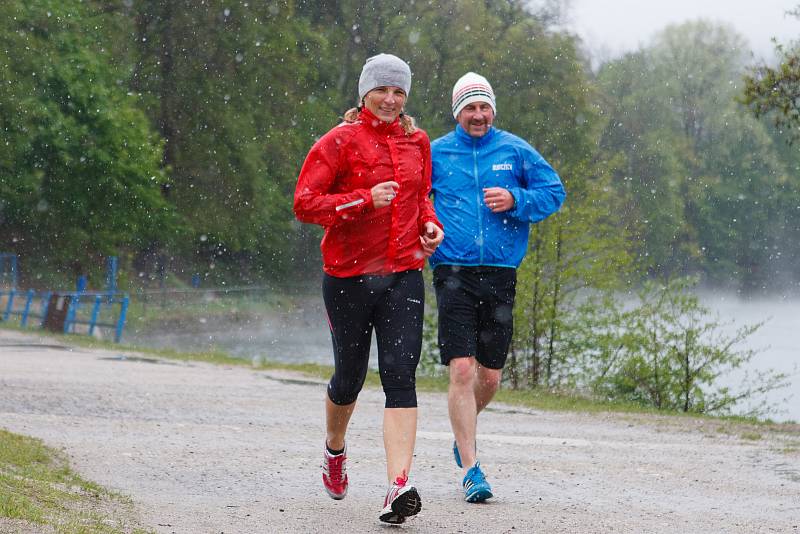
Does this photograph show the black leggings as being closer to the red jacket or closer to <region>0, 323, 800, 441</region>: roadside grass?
the red jacket

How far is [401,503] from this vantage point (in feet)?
15.2

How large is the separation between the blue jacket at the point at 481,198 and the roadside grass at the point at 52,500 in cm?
199

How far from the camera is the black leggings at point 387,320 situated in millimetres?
4938

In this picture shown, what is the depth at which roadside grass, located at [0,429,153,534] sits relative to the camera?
4.21 meters

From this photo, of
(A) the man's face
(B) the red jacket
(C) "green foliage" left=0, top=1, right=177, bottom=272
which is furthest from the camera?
(C) "green foliage" left=0, top=1, right=177, bottom=272

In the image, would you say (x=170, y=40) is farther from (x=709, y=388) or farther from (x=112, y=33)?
(x=709, y=388)

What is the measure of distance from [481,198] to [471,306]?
54 centimetres

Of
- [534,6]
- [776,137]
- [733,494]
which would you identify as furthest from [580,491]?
[776,137]

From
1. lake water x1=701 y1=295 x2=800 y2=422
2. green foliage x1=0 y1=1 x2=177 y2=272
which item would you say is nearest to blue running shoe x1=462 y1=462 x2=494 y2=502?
lake water x1=701 y1=295 x2=800 y2=422

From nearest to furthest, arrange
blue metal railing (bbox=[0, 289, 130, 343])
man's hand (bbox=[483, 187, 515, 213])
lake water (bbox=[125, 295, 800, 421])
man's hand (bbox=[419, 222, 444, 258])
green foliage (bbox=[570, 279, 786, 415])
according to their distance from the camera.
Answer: man's hand (bbox=[419, 222, 444, 258]), man's hand (bbox=[483, 187, 515, 213]), green foliage (bbox=[570, 279, 786, 415]), blue metal railing (bbox=[0, 289, 130, 343]), lake water (bbox=[125, 295, 800, 421])

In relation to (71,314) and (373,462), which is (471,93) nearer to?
(373,462)

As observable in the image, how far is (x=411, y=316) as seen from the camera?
4.98m

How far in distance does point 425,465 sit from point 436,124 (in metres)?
44.5

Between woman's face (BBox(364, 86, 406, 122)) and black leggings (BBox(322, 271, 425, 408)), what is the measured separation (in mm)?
661
